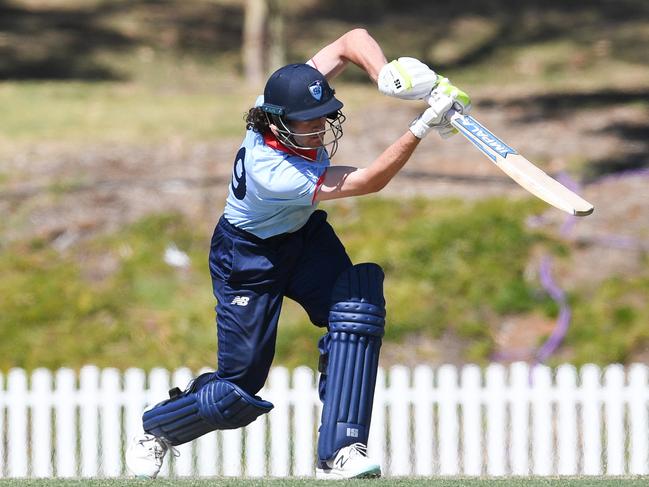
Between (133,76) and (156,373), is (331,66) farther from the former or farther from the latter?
(133,76)

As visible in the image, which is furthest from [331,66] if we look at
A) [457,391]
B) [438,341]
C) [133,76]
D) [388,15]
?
[388,15]

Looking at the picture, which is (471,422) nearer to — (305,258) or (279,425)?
(279,425)

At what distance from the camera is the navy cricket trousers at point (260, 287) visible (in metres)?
4.73

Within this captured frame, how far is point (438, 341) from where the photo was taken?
8891mm

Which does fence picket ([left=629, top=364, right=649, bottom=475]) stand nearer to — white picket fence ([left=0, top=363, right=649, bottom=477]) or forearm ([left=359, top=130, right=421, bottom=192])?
white picket fence ([left=0, top=363, right=649, bottom=477])

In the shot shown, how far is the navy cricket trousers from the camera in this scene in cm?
473

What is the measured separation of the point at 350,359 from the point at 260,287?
0.44 metres

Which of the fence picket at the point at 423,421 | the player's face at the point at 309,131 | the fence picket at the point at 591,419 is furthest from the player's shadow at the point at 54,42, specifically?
the player's face at the point at 309,131

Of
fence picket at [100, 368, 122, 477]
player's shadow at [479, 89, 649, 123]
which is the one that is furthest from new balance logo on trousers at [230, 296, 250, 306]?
player's shadow at [479, 89, 649, 123]

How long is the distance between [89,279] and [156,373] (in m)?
2.31

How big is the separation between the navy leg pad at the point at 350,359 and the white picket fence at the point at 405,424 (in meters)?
2.72

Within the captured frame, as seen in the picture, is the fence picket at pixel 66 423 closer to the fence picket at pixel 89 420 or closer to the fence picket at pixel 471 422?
the fence picket at pixel 89 420

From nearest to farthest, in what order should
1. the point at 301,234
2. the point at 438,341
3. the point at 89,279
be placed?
the point at 301,234
the point at 438,341
the point at 89,279

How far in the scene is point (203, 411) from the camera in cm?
484
